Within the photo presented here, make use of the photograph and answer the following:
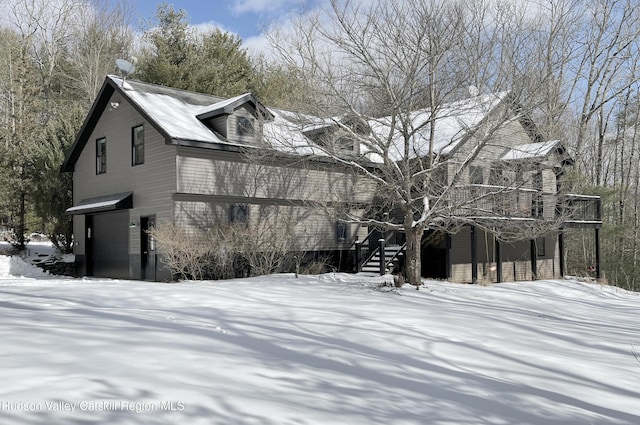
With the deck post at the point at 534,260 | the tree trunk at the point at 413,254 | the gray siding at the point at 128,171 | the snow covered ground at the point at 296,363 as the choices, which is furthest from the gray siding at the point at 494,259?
the gray siding at the point at 128,171

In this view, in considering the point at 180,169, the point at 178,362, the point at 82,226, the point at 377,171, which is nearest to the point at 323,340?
the point at 178,362

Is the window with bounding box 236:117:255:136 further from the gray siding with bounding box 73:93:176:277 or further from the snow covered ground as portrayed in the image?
the snow covered ground

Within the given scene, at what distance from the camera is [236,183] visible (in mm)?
18906

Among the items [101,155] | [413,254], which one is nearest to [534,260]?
[413,254]

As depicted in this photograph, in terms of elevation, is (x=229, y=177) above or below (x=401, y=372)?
above

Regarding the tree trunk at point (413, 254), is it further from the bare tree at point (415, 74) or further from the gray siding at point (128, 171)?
the gray siding at point (128, 171)

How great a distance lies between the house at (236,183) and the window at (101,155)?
0.04m

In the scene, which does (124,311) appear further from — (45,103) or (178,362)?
(45,103)

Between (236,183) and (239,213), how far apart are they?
102cm

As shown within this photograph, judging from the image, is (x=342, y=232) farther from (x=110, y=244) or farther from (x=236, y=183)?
(x=110, y=244)

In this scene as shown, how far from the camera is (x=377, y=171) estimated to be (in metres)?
21.2

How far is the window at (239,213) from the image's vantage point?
1880 cm

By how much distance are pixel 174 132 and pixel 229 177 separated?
243cm

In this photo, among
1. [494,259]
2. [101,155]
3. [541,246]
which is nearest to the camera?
[101,155]
